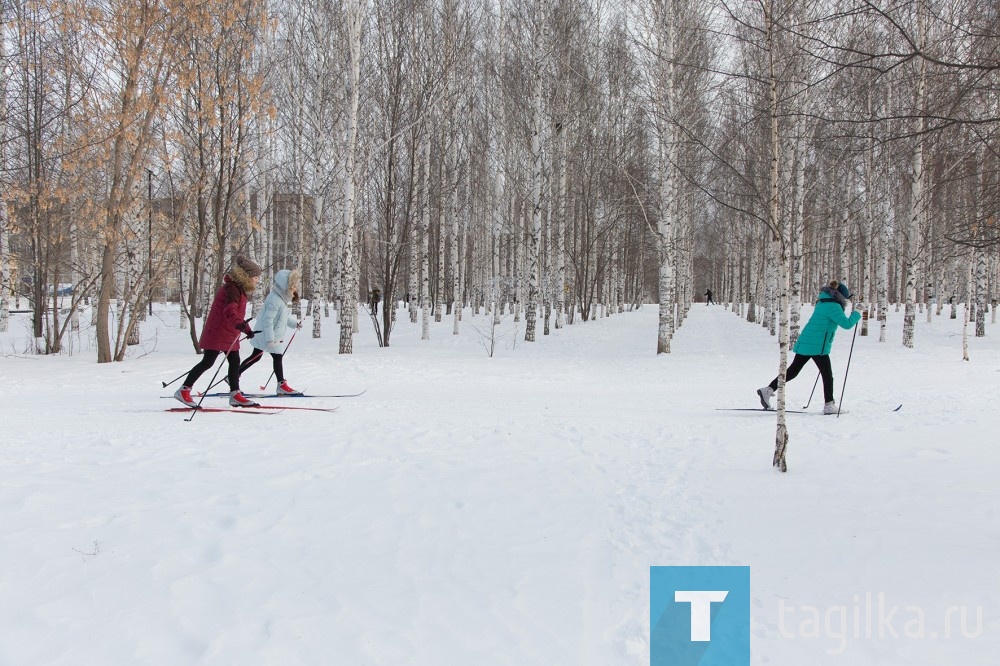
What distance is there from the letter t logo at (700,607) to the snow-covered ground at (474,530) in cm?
20

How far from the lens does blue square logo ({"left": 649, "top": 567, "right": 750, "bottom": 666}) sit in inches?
92.9

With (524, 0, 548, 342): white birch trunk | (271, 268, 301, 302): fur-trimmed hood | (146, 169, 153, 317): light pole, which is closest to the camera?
(271, 268, 301, 302): fur-trimmed hood

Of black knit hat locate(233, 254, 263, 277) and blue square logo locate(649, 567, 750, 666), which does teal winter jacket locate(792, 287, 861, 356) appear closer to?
blue square logo locate(649, 567, 750, 666)

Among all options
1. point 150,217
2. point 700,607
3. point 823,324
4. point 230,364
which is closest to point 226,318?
point 230,364

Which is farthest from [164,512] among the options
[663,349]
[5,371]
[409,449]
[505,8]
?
[505,8]

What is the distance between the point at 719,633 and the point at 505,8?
1954 cm

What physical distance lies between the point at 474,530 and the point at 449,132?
1826 centimetres

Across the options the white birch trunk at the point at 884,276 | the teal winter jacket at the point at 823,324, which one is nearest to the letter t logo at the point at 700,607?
the teal winter jacket at the point at 823,324

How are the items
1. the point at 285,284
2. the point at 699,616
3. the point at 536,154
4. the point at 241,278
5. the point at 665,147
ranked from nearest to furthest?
the point at 699,616
the point at 241,278
the point at 285,284
the point at 665,147
the point at 536,154

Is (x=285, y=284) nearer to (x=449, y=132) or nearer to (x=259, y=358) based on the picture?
(x=259, y=358)

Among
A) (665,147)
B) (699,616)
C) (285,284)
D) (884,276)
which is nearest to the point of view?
(699,616)

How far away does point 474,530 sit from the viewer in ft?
11.3

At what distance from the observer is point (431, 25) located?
15.5 meters

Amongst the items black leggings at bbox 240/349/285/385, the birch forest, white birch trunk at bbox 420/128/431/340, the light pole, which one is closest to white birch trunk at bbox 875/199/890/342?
the birch forest
